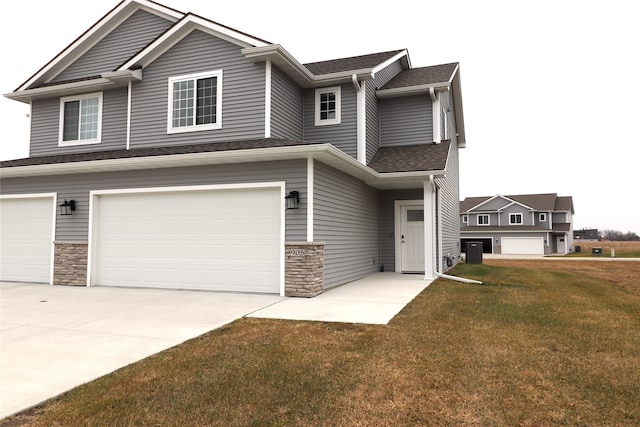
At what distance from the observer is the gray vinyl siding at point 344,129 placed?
40.9ft

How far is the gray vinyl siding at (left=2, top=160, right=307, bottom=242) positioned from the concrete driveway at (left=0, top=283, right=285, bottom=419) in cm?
175

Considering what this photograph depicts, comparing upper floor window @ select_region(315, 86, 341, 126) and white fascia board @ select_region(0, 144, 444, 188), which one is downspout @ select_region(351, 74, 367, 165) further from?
white fascia board @ select_region(0, 144, 444, 188)

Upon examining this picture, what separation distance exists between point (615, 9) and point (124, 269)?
17513 mm

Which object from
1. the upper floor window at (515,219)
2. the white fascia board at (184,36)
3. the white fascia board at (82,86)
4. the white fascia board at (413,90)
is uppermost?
the white fascia board at (184,36)

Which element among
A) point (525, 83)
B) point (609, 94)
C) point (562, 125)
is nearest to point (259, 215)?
point (525, 83)

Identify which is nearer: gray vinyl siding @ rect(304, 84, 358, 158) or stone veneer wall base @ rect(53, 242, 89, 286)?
stone veneer wall base @ rect(53, 242, 89, 286)

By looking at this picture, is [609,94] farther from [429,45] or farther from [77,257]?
[77,257]

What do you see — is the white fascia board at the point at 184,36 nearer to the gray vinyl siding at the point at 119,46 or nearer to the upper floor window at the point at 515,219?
the gray vinyl siding at the point at 119,46

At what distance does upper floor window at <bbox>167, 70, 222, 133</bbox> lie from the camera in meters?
11.1

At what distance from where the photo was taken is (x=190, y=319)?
6.66 metres

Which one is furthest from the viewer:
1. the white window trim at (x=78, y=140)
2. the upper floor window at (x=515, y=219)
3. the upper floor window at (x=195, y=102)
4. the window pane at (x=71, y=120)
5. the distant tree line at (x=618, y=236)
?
the distant tree line at (x=618, y=236)

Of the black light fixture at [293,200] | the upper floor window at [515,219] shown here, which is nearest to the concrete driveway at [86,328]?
the black light fixture at [293,200]

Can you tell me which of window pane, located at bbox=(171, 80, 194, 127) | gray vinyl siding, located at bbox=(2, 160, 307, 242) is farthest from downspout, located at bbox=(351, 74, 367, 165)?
window pane, located at bbox=(171, 80, 194, 127)

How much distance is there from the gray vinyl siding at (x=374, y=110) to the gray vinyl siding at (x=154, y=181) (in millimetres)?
4467
